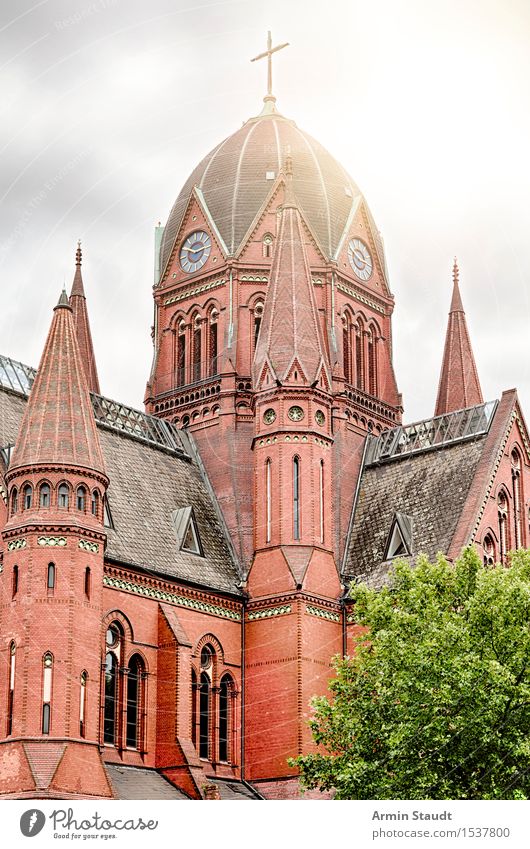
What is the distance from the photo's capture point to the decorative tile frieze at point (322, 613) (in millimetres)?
61406

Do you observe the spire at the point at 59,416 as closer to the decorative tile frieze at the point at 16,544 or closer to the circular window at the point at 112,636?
the decorative tile frieze at the point at 16,544

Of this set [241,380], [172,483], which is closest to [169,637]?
[172,483]

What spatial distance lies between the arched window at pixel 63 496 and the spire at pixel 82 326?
20.0 meters

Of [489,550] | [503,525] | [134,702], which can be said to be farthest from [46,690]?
[503,525]

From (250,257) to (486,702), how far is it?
32607 millimetres

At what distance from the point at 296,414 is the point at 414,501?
6.55 metres

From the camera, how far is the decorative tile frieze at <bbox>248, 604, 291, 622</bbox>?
202 feet

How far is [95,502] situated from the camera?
54.9 m


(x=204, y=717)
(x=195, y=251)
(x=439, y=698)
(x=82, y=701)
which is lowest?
(x=439, y=698)

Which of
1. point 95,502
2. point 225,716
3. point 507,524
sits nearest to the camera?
point 95,502

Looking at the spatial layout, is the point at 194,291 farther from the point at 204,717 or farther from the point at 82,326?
the point at 204,717

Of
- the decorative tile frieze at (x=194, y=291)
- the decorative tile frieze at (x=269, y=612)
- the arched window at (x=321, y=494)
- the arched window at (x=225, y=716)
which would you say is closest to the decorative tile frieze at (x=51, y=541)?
the arched window at (x=225, y=716)
